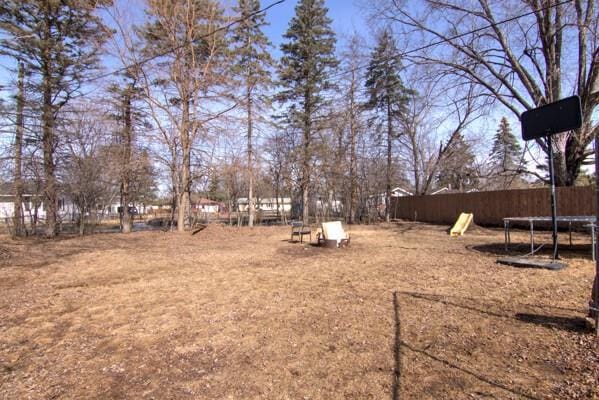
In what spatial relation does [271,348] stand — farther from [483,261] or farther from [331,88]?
[331,88]

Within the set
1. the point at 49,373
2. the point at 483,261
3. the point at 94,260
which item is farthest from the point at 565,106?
the point at 94,260

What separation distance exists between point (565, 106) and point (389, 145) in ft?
61.4

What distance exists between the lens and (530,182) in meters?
32.8

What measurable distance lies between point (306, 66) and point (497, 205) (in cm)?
1357

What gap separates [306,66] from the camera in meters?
22.0

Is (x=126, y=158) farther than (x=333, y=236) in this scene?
Yes

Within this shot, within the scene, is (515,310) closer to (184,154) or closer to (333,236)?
(333,236)

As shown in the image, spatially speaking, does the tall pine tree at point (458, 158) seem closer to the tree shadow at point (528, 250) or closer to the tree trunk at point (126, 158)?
the tree shadow at point (528, 250)

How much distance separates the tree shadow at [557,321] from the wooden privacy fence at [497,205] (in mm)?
12223

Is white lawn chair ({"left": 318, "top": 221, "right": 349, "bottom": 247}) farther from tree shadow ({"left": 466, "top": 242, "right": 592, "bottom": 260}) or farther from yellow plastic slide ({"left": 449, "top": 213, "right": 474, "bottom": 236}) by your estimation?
yellow plastic slide ({"left": 449, "top": 213, "right": 474, "bottom": 236})

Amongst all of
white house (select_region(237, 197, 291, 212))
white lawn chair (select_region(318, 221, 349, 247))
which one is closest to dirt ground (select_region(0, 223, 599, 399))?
white lawn chair (select_region(318, 221, 349, 247))

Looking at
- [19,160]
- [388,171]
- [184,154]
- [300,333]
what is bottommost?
[300,333]

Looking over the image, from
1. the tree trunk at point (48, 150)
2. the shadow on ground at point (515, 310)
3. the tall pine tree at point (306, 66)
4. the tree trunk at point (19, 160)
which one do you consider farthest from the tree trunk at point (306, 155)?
the shadow on ground at point (515, 310)

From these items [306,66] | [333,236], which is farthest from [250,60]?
[333,236]
